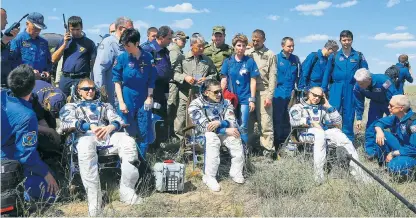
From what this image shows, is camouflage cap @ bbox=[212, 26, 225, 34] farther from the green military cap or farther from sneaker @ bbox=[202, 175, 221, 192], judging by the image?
sneaker @ bbox=[202, 175, 221, 192]

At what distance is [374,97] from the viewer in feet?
23.3

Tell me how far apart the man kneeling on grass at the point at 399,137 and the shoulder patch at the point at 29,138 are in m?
4.39

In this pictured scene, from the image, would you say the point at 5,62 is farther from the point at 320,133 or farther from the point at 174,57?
the point at 320,133

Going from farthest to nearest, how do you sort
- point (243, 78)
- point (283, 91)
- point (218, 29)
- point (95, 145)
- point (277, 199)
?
point (218, 29), point (283, 91), point (243, 78), point (277, 199), point (95, 145)

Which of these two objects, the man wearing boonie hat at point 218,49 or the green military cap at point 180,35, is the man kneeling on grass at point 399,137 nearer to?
the man wearing boonie hat at point 218,49

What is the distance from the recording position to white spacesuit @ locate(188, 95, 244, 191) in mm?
5523

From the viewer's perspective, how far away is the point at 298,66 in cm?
736

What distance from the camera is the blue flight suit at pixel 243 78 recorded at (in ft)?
22.0

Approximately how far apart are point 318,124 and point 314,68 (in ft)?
5.24

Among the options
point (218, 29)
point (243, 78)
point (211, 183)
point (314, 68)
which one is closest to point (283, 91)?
point (314, 68)

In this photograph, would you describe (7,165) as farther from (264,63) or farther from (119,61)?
(264,63)

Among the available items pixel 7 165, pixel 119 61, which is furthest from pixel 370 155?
pixel 7 165

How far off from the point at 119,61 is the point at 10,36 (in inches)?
75.7

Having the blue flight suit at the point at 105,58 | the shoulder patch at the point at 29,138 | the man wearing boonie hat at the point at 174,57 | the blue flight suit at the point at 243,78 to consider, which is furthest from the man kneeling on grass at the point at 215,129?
the shoulder patch at the point at 29,138
